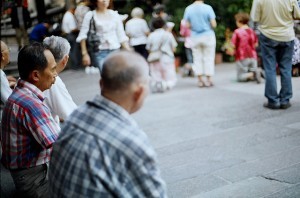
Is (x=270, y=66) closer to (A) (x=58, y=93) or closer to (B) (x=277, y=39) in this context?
(B) (x=277, y=39)

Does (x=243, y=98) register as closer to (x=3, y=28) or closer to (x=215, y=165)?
(x=215, y=165)

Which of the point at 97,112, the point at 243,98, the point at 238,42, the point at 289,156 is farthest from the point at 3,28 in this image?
the point at 97,112

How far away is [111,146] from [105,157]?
5 cm

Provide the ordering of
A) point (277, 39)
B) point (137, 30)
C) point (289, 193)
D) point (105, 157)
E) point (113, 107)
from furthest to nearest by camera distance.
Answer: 1. point (137, 30)
2. point (277, 39)
3. point (289, 193)
4. point (113, 107)
5. point (105, 157)

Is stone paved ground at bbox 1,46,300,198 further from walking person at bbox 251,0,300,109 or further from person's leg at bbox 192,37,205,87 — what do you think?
person's leg at bbox 192,37,205,87

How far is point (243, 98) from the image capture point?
6824mm

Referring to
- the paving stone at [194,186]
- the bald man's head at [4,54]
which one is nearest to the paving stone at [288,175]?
the paving stone at [194,186]

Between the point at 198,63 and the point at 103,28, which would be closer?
the point at 103,28

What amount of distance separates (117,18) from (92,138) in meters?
4.35

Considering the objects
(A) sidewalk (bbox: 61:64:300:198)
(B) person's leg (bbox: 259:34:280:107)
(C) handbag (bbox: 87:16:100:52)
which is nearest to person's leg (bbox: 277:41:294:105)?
(B) person's leg (bbox: 259:34:280:107)

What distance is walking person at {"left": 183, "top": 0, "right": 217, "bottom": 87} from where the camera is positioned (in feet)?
25.0

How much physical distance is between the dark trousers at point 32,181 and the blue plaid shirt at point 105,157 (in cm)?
88

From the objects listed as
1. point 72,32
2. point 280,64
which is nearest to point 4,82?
point 280,64

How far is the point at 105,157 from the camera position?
1630 mm
